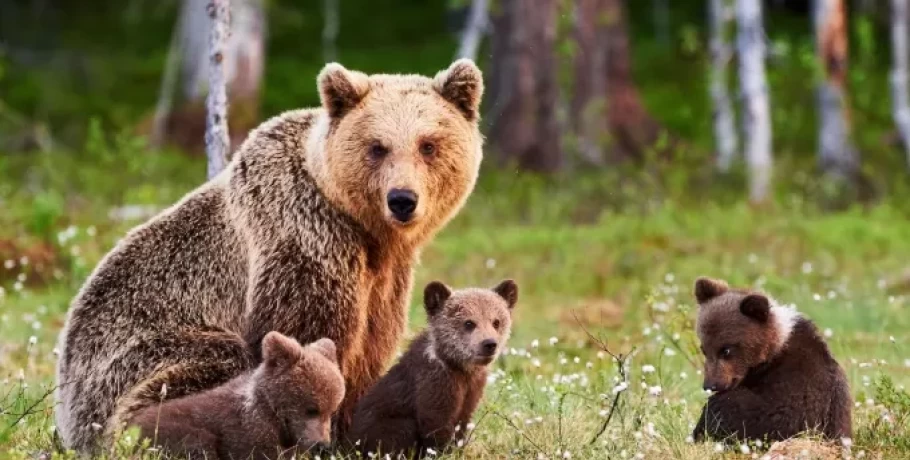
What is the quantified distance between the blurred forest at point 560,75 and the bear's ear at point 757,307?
23.9 feet

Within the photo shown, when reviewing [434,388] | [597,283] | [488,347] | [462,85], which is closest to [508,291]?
[488,347]

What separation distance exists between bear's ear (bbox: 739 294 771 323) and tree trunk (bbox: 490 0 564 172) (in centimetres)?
1329

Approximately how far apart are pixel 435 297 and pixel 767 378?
5.62 ft

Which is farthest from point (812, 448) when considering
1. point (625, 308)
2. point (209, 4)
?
point (625, 308)

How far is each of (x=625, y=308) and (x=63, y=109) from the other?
65.5 feet

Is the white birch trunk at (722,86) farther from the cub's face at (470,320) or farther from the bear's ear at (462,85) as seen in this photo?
the cub's face at (470,320)

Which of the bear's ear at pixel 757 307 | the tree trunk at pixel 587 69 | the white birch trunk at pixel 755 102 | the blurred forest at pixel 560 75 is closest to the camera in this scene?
the bear's ear at pixel 757 307

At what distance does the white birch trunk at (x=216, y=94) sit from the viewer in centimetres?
948

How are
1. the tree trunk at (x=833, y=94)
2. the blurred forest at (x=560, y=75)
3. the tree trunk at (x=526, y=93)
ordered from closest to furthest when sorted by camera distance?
1. the tree trunk at (x=833, y=94)
2. the blurred forest at (x=560, y=75)
3. the tree trunk at (x=526, y=93)

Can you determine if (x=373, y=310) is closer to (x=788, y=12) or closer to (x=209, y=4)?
(x=209, y=4)

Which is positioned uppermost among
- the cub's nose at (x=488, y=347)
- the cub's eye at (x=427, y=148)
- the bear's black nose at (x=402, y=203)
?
the cub's eye at (x=427, y=148)

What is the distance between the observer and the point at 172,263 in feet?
24.5

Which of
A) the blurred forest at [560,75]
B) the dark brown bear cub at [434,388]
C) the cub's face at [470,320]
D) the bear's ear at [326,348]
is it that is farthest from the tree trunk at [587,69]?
the bear's ear at [326,348]

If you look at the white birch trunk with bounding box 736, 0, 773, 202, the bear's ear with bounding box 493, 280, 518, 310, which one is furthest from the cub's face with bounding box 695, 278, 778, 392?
the white birch trunk with bounding box 736, 0, 773, 202
